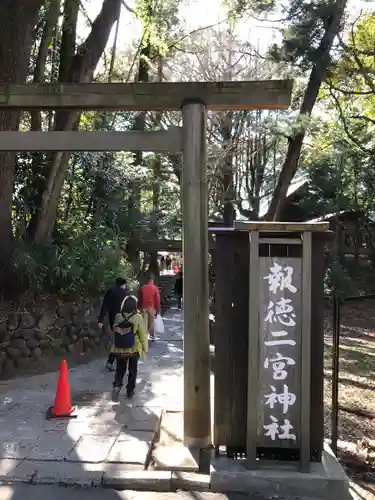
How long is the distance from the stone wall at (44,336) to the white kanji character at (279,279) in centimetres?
552

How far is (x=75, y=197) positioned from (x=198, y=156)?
324 inches

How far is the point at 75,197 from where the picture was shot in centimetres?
1280

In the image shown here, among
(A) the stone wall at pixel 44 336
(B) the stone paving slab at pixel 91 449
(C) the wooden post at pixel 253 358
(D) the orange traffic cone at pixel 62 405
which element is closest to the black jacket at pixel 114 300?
(A) the stone wall at pixel 44 336

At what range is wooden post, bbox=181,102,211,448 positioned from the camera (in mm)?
5113

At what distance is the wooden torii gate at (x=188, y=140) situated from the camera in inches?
202

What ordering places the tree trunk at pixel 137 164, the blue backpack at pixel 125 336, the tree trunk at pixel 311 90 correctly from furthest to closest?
the tree trunk at pixel 137 164 → the tree trunk at pixel 311 90 → the blue backpack at pixel 125 336

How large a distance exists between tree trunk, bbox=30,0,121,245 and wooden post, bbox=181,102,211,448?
530cm

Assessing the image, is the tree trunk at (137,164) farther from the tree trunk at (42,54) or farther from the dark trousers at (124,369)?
the dark trousers at (124,369)

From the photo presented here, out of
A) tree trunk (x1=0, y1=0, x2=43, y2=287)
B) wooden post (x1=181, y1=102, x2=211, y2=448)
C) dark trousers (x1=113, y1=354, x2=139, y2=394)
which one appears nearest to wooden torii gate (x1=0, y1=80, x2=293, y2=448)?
wooden post (x1=181, y1=102, x2=211, y2=448)

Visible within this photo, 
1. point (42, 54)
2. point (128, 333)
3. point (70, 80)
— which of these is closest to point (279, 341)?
point (128, 333)

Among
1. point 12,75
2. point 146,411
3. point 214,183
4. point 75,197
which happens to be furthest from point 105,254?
point 214,183

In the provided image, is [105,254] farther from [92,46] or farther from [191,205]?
[191,205]

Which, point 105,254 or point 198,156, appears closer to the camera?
point 198,156

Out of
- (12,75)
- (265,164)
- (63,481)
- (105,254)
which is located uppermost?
(265,164)
